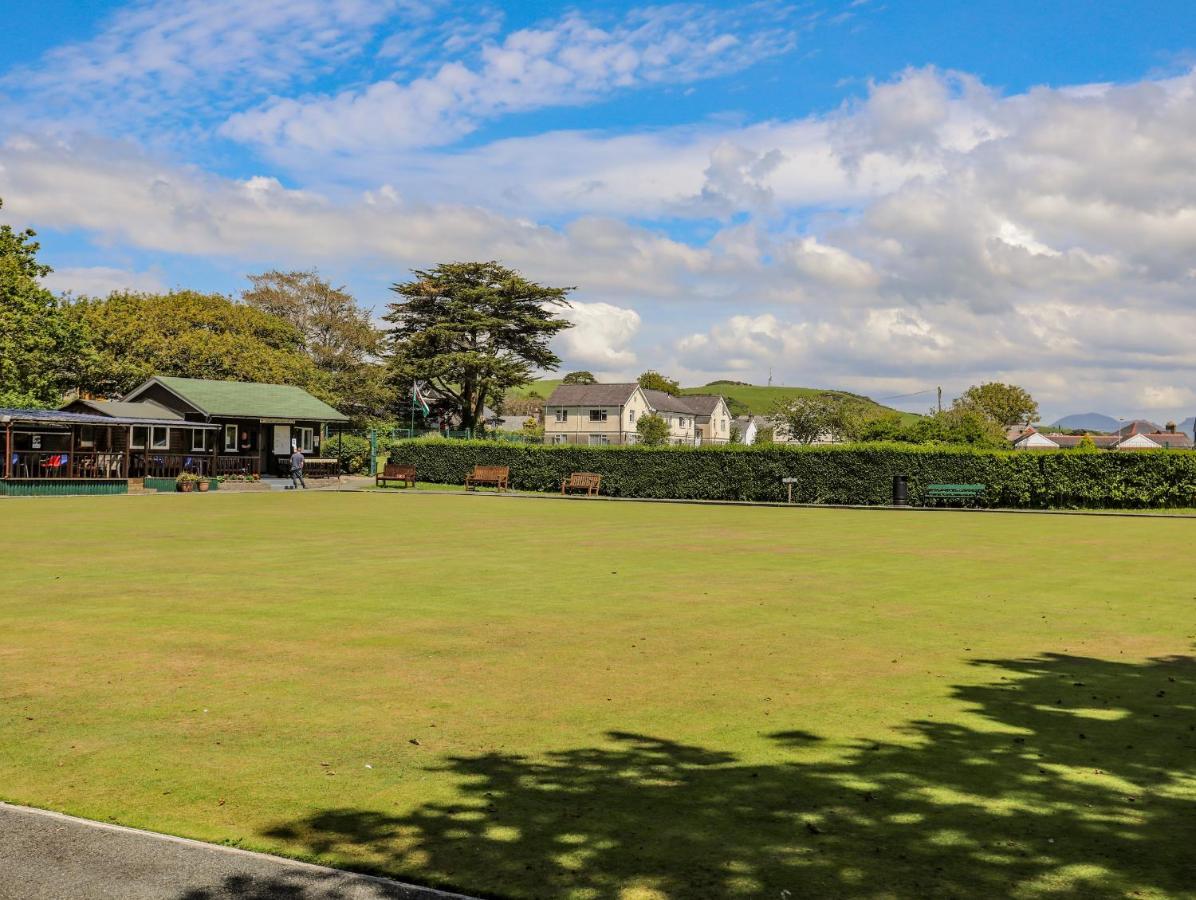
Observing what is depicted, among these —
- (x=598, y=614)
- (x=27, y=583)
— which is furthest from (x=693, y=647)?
(x=27, y=583)

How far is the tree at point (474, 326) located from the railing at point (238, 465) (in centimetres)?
1853

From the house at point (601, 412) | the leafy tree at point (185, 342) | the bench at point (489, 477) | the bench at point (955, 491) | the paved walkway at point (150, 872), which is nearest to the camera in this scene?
the paved walkway at point (150, 872)

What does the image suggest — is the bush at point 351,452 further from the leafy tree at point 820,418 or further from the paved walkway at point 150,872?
the paved walkway at point 150,872

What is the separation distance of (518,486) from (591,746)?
43175 millimetres

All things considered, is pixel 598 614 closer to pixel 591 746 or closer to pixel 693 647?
pixel 693 647

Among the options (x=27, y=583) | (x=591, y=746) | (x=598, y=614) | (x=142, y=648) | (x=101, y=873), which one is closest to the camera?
(x=101, y=873)

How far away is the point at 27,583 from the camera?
1373cm

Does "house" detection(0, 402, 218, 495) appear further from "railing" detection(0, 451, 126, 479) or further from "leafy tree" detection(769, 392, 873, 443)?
"leafy tree" detection(769, 392, 873, 443)

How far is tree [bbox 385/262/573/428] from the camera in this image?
7156 centimetres

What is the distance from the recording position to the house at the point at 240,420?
52.4 m

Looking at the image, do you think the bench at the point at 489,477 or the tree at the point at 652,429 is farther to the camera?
the tree at the point at 652,429

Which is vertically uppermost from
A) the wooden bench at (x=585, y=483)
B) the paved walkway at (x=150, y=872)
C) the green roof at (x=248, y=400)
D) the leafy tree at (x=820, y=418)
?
the leafy tree at (x=820, y=418)

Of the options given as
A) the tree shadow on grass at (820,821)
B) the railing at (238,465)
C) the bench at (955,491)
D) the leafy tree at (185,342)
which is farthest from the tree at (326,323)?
the tree shadow on grass at (820,821)

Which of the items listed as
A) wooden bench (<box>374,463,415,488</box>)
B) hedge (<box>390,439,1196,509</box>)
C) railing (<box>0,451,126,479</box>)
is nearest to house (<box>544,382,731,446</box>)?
wooden bench (<box>374,463,415,488</box>)
